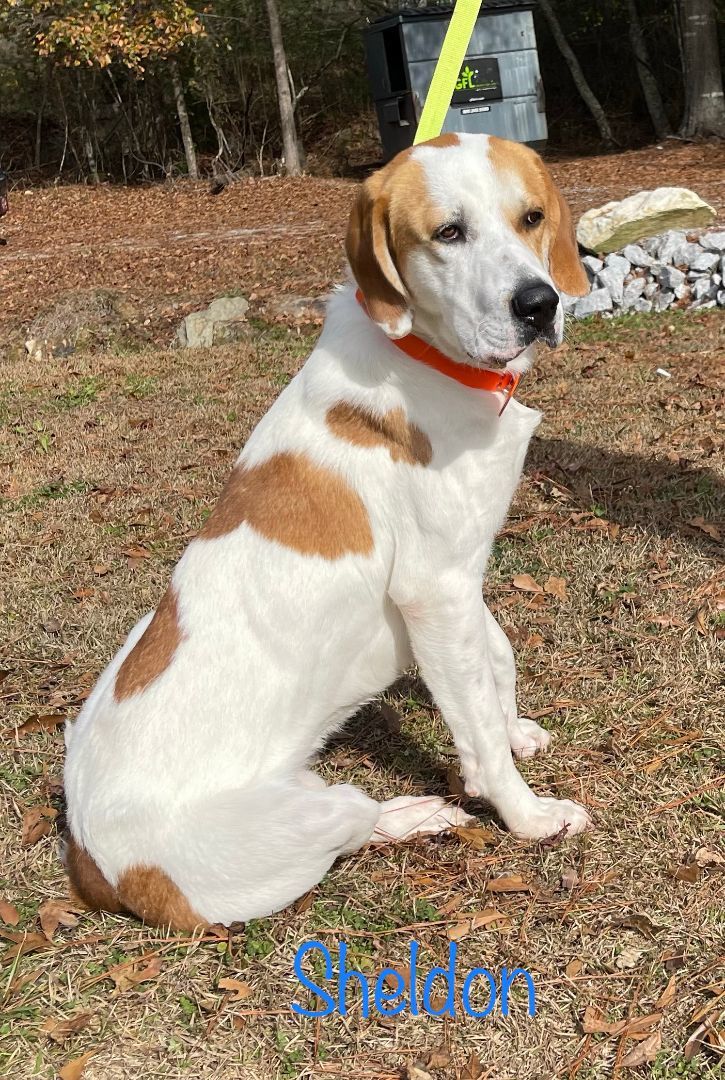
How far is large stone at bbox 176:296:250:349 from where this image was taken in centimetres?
1051

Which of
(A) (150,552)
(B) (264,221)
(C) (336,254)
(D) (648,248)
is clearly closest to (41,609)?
(A) (150,552)

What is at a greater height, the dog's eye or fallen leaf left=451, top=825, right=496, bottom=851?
the dog's eye

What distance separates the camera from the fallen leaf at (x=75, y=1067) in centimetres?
254

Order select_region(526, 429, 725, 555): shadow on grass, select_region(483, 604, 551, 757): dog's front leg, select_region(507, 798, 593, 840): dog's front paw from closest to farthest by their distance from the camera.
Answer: select_region(507, 798, 593, 840): dog's front paw < select_region(483, 604, 551, 757): dog's front leg < select_region(526, 429, 725, 555): shadow on grass

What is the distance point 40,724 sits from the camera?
3.98 m

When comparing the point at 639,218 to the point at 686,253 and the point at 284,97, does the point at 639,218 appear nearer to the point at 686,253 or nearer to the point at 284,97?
the point at 686,253

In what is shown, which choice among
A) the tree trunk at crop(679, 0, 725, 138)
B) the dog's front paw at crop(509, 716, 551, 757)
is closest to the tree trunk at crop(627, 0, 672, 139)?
the tree trunk at crop(679, 0, 725, 138)

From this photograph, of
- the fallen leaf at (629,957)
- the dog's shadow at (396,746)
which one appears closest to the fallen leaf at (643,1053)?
the fallen leaf at (629,957)

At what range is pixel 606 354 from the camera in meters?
8.19

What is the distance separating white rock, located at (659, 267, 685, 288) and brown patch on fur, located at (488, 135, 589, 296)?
23.7 ft

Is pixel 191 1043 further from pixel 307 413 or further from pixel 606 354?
pixel 606 354

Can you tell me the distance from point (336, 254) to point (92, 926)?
11177 mm

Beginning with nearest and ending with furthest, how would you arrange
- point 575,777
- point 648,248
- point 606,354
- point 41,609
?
point 575,777 < point 41,609 < point 606,354 < point 648,248

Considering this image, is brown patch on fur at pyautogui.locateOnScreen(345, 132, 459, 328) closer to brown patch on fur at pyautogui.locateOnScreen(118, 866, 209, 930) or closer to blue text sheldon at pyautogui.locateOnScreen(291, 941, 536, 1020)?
brown patch on fur at pyautogui.locateOnScreen(118, 866, 209, 930)
